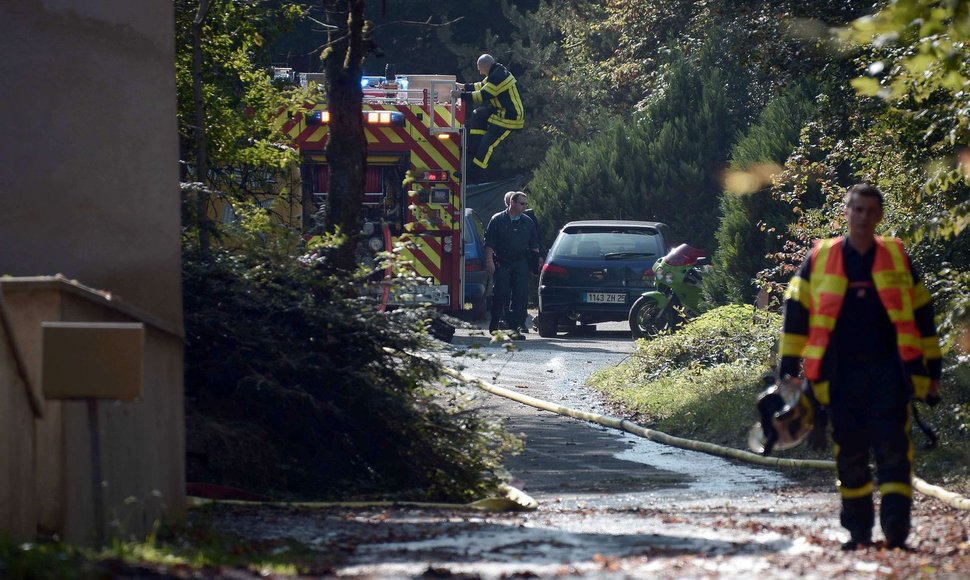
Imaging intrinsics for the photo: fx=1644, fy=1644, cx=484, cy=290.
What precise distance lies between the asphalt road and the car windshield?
34.2 ft

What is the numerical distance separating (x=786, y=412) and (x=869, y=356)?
427 millimetres

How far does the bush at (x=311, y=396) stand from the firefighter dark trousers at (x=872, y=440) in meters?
2.89

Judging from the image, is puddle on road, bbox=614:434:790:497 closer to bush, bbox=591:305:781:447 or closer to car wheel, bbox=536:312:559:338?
bush, bbox=591:305:781:447

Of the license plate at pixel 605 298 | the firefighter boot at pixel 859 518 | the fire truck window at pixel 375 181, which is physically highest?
the fire truck window at pixel 375 181

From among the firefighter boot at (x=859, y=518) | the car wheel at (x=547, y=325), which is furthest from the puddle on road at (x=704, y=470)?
the car wheel at (x=547, y=325)

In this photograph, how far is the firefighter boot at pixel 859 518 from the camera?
22.4 feet

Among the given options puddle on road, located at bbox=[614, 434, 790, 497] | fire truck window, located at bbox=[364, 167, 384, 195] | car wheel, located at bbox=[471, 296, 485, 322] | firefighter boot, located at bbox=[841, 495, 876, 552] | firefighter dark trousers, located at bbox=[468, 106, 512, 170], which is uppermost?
firefighter dark trousers, located at bbox=[468, 106, 512, 170]

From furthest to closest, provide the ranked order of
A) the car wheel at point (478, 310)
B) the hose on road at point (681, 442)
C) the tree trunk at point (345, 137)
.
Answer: the car wheel at point (478, 310)
the tree trunk at point (345, 137)
the hose on road at point (681, 442)

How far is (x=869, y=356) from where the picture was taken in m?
6.80

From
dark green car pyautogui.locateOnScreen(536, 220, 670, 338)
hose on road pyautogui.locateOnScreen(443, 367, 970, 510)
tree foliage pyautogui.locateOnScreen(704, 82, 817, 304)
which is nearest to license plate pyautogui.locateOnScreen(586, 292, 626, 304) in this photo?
dark green car pyautogui.locateOnScreen(536, 220, 670, 338)

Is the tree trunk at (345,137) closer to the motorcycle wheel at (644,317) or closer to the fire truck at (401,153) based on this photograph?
the fire truck at (401,153)

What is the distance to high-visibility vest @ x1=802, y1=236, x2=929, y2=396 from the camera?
6.71m

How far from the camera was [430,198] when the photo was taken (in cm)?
2044

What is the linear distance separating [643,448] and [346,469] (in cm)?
347
